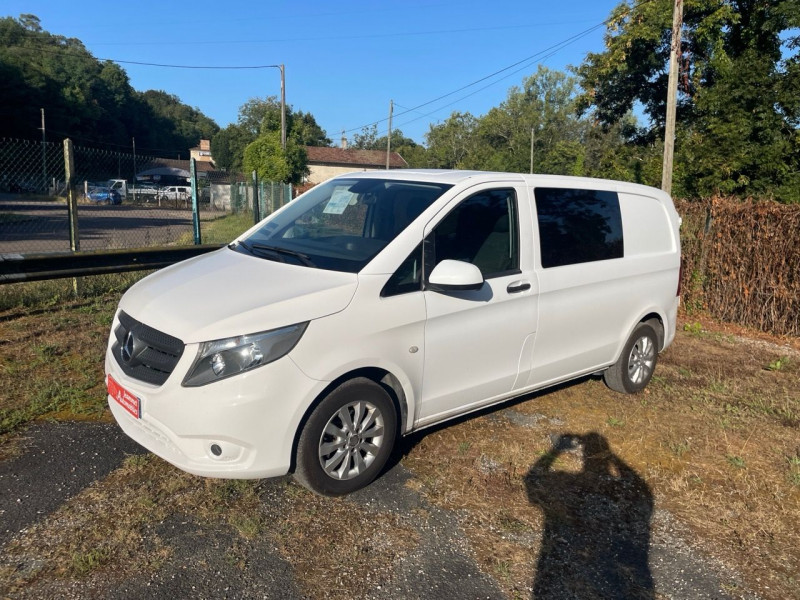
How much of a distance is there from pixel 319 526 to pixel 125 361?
138 cm

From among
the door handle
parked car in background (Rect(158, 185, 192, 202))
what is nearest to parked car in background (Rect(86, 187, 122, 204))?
parked car in background (Rect(158, 185, 192, 202))

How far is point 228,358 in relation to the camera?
10.1 feet

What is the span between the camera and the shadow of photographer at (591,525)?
9.80 feet

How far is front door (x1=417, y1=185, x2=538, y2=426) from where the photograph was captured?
3.79 meters

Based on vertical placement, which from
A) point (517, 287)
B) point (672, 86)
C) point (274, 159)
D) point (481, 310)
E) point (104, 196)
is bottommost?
point (481, 310)

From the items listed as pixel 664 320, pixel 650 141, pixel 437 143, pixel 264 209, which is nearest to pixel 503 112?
pixel 437 143

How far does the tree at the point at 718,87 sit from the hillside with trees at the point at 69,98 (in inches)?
1956

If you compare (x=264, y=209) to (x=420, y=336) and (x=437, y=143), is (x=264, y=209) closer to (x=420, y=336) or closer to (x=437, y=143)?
(x=420, y=336)

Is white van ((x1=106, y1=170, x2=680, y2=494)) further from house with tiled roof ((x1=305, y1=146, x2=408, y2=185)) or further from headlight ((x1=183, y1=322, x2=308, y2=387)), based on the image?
house with tiled roof ((x1=305, y1=146, x2=408, y2=185))

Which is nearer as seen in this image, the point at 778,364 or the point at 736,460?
the point at 736,460

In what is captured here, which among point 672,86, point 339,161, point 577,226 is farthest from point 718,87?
point 339,161

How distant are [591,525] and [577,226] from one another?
7.18 ft

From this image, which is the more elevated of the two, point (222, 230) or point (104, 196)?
point (104, 196)

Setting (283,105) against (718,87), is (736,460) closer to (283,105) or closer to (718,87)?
(718,87)
